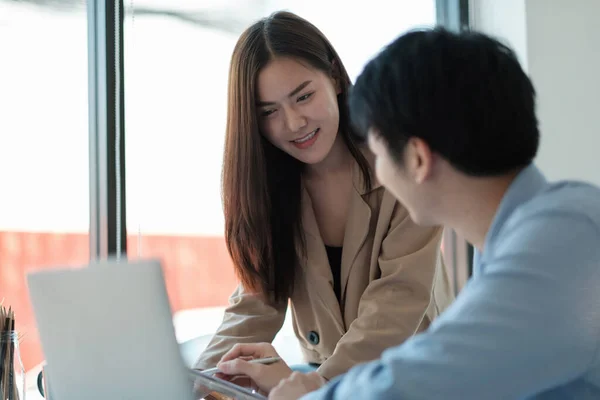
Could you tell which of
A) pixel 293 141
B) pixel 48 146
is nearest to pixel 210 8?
pixel 48 146

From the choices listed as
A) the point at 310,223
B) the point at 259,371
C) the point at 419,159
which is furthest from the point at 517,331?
the point at 310,223

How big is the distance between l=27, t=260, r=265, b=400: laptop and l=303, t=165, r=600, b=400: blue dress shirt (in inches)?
9.2

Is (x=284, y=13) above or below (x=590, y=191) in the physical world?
above

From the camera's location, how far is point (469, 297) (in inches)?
26.4

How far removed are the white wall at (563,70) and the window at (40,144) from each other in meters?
1.52

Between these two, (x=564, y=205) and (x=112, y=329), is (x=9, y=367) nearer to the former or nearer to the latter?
(x=112, y=329)

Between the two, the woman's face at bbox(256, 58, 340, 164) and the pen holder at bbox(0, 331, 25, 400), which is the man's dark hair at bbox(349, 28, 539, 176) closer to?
the woman's face at bbox(256, 58, 340, 164)

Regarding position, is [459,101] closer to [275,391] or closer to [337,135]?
[275,391]

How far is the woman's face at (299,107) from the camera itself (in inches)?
58.0

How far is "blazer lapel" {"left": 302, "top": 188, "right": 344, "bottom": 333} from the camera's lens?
61.2 inches

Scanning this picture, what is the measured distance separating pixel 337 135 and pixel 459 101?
883mm

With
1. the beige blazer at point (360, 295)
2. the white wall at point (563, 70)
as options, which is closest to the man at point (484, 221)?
the beige blazer at point (360, 295)

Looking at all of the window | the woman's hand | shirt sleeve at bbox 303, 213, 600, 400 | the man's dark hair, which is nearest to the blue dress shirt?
shirt sleeve at bbox 303, 213, 600, 400

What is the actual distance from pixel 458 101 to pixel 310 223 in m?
0.89
